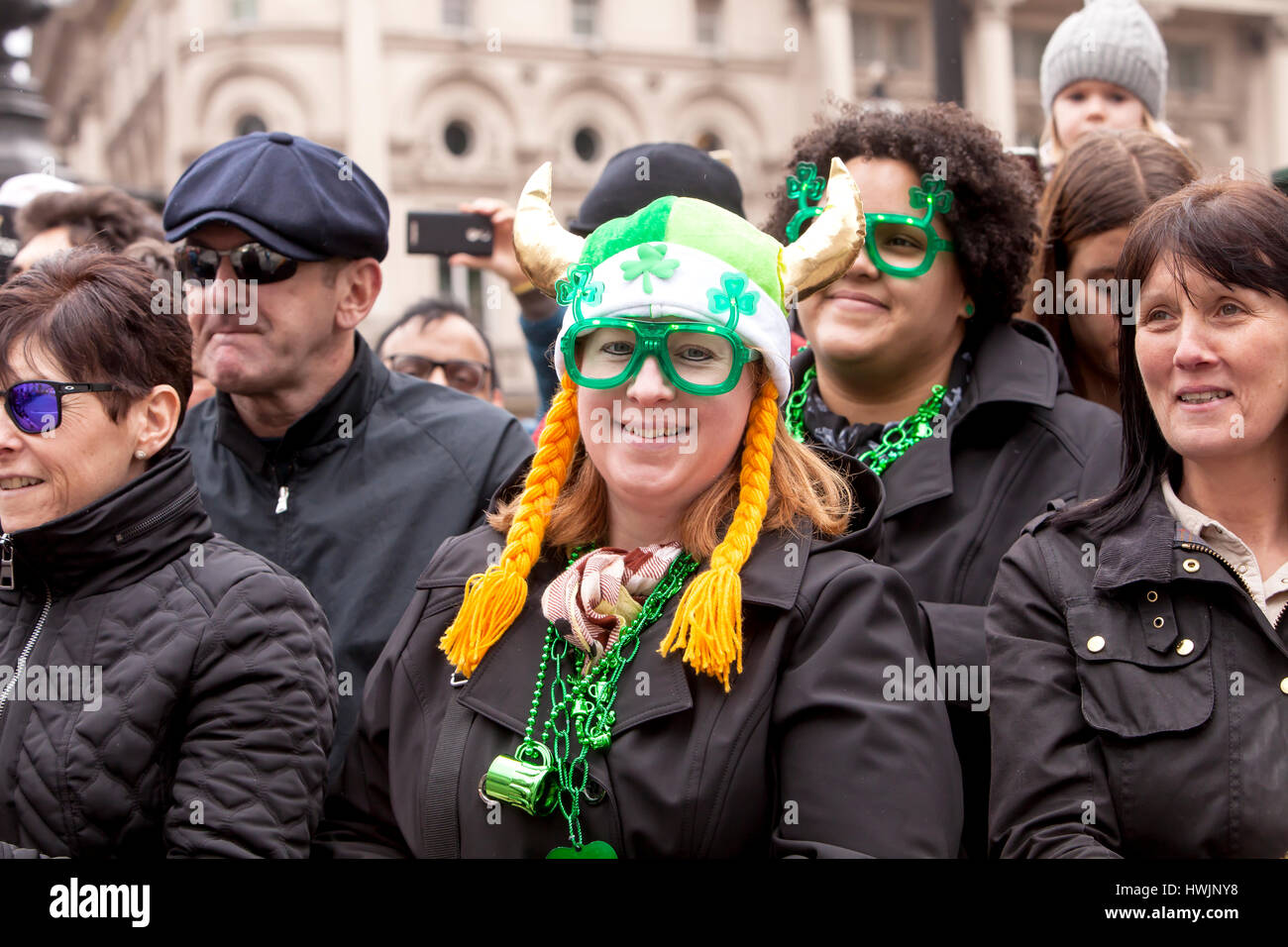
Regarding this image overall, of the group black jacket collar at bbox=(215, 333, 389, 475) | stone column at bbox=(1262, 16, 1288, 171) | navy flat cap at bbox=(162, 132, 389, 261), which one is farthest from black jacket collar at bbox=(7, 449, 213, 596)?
stone column at bbox=(1262, 16, 1288, 171)

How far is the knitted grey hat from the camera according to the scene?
600 cm

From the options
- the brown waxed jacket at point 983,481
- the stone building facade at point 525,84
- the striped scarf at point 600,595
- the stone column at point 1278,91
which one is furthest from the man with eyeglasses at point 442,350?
the stone column at point 1278,91

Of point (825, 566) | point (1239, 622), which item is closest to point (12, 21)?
point (825, 566)

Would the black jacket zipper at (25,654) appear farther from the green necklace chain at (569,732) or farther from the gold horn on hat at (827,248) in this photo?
the gold horn on hat at (827,248)

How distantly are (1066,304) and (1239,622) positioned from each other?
1.83 metres

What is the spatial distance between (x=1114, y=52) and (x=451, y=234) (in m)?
2.74

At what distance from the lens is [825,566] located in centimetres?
299

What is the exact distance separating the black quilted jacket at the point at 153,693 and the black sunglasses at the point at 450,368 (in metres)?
3.25

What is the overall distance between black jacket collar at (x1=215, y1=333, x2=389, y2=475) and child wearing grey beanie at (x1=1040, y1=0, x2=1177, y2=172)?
2.99m

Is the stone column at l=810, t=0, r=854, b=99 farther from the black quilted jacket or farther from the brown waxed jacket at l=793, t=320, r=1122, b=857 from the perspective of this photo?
the black quilted jacket

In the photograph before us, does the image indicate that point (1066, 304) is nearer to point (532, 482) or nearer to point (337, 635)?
point (532, 482)

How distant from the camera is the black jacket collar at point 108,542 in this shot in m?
3.11
